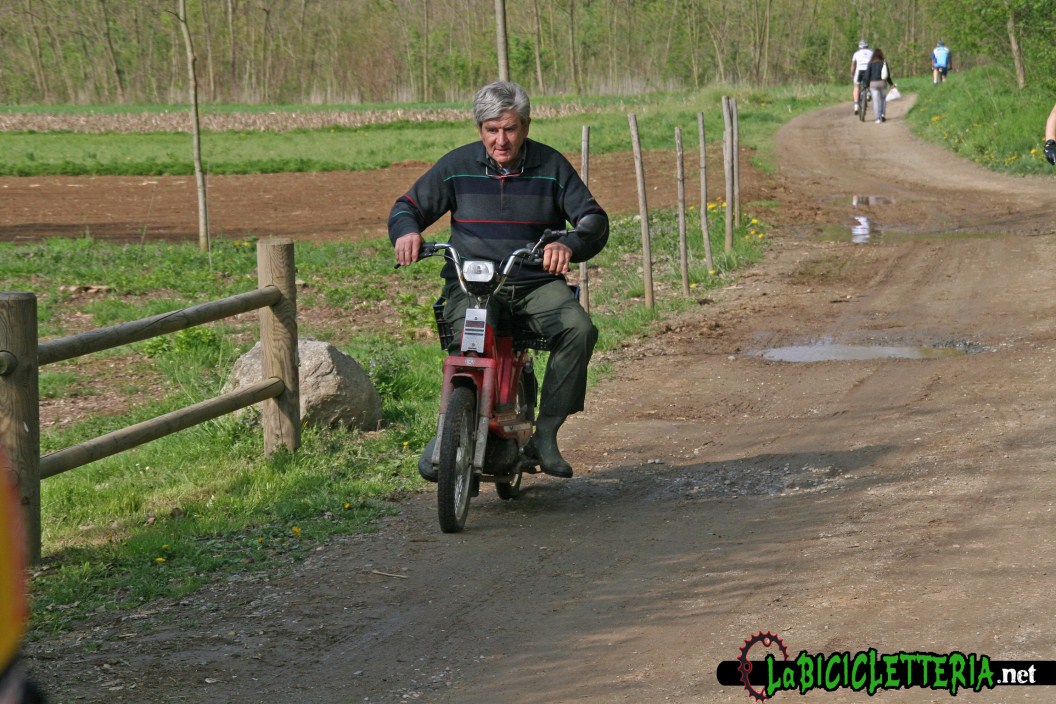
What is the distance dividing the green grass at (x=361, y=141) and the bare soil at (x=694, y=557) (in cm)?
1767

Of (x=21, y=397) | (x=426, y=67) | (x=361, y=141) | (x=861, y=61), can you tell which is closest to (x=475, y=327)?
(x=21, y=397)

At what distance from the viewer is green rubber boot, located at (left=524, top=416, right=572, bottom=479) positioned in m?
6.35

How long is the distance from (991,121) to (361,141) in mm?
19784

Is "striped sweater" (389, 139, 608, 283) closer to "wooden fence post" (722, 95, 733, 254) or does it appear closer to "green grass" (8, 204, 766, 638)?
"green grass" (8, 204, 766, 638)

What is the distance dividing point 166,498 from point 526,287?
253 cm

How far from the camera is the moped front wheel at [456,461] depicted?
5.84 metres

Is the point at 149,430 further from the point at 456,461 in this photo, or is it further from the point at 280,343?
the point at 456,461

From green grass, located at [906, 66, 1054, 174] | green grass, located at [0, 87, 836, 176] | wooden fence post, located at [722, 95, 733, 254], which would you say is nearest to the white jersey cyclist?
green grass, located at [906, 66, 1054, 174]

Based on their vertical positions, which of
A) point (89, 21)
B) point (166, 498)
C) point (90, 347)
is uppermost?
point (89, 21)

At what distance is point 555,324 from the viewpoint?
20.6 feet

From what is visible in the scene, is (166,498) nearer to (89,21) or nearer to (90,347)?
(90,347)

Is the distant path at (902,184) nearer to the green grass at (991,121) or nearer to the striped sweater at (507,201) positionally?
the green grass at (991,121)

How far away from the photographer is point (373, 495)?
23.0 ft

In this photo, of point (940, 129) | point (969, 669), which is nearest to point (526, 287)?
point (969, 669)
